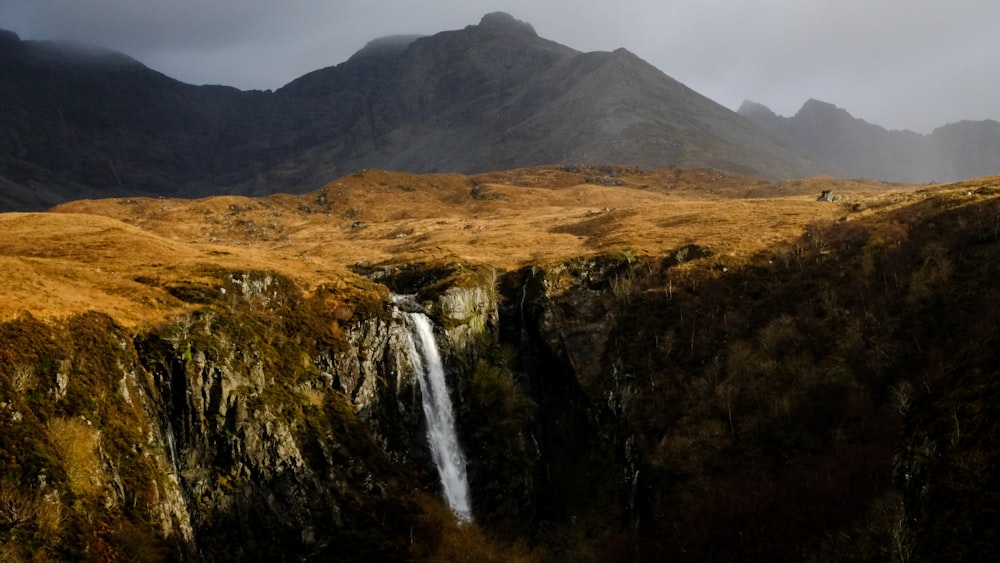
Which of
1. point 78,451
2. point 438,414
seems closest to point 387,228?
point 438,414

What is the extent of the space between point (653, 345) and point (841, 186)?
334ft

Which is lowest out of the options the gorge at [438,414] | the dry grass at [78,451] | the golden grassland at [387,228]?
the gorge at [438,414]

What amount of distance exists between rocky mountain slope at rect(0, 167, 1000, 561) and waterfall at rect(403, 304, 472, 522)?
1.08 m

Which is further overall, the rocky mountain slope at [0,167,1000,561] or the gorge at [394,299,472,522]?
the gorge at [394,299,472,522]

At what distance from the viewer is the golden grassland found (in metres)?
36.5

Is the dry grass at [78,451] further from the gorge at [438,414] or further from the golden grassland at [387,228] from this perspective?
the gorge at [438,414]

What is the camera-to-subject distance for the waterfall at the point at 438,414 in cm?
4228

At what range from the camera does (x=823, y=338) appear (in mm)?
44625

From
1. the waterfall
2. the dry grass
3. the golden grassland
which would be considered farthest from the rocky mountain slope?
the waterfall

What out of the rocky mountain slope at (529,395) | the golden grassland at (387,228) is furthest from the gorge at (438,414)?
the golden grassland at (387,228)

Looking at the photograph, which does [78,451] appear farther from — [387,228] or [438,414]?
[387,228]

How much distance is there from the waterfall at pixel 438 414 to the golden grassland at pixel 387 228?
9.22 m

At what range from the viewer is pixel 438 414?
44.5 m

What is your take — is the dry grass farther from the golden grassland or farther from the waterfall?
the waterfall
